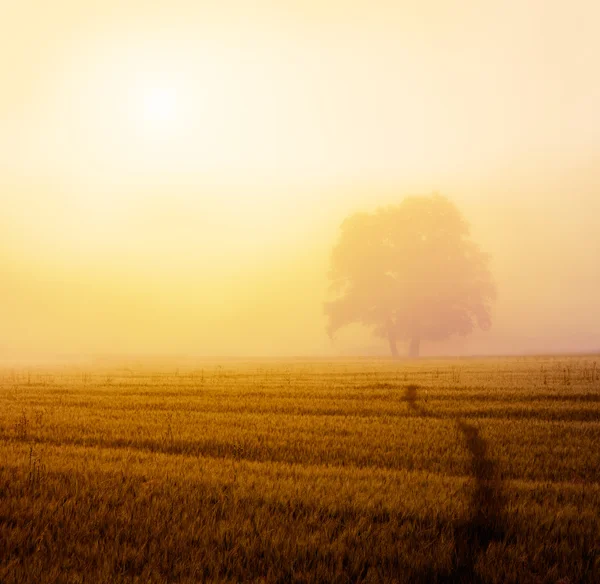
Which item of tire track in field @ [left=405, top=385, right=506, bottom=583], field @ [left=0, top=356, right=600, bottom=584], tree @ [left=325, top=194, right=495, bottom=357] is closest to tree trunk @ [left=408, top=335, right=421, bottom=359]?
tree @ [left=325, top=194, right=495, bottom=357]

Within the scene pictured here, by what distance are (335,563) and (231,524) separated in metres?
1.42

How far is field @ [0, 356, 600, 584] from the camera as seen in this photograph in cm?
519

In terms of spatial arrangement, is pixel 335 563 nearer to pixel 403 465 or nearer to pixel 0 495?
pixel 403 465

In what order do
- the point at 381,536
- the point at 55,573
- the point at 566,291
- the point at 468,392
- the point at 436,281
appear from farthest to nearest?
the point at 566,291 < the point at 436,281 < the point at 468,392 < the point at 381,536 < the point at 55,573

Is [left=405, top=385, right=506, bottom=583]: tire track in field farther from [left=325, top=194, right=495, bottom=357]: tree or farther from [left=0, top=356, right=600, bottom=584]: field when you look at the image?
[left=325, top=194, right=495, bottom=357]: tree

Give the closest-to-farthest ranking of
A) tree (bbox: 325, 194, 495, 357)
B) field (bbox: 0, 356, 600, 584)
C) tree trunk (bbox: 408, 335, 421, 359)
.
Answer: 1. field (bbox: 0, 356, 600, 584)
2. tree (bbox: 325, 194, 495, 357)
3. tree trunk (bbox: 408, 335, 421, 359)

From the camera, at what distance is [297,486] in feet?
24.9

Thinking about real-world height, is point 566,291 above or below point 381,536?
above

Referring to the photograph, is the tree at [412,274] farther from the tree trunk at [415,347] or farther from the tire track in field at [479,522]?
the tire track in field at [479,522]

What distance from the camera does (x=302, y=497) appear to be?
712cm

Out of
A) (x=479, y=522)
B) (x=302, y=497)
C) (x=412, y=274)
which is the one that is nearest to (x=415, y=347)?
(x=412, y=274)

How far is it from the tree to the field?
158ft

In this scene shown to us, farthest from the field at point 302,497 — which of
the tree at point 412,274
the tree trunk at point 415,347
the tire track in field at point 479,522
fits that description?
the tree trunk at point 415,347

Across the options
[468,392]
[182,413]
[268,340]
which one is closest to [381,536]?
[182,413]
